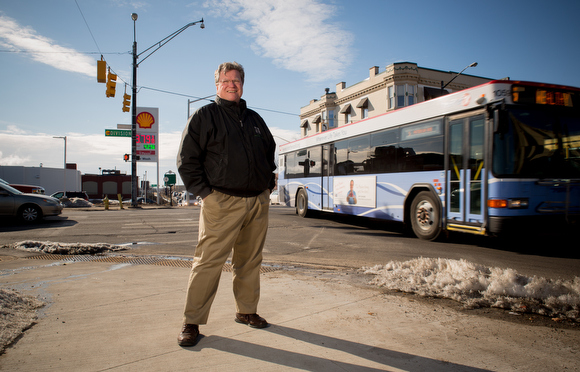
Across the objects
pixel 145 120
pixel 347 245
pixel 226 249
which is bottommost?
pixel 347 245

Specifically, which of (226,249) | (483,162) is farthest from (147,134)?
(226,249)

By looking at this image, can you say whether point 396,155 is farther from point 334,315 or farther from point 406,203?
point 334,315

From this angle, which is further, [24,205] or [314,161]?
[314,161]

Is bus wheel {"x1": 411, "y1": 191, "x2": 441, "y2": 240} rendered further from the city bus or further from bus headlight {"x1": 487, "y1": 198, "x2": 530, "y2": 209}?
bus headlight {"x1": 487, "y1": 198, "x2": 530, "y2": 209}

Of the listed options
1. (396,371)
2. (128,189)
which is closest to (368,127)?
(396,371)

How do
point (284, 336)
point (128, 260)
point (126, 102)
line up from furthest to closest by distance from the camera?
point (126, 102), point (128, 260), point (284, 336)

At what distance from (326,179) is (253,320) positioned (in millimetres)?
10233

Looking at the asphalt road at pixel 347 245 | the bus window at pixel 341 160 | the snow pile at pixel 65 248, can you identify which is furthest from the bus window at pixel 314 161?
the snow pile at pixel 65 248

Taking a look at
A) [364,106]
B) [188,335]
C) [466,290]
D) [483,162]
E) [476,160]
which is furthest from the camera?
[364,106]

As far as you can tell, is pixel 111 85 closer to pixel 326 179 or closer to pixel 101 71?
pixel 101 71

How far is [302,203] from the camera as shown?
578 inches

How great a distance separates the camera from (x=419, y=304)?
3344 mm

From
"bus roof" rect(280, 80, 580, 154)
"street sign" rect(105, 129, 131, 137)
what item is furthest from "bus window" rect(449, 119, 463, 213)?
"street sign" rect(105, 129, 131, 137)

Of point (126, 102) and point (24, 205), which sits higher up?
point (126, 102)
